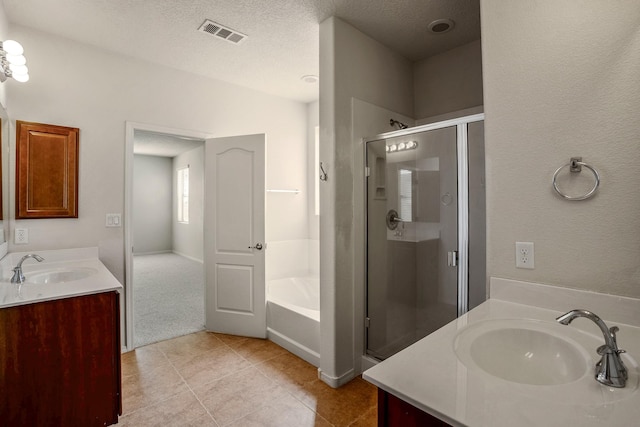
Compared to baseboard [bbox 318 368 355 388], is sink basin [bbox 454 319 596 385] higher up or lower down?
higher up

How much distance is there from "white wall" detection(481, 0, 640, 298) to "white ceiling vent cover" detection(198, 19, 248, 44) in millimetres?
1821

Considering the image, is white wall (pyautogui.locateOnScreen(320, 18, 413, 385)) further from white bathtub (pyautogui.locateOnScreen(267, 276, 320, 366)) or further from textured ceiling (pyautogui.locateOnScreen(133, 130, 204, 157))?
textured ceiling (pyautogui.locateOnScreen(133, 130, 204, 157))

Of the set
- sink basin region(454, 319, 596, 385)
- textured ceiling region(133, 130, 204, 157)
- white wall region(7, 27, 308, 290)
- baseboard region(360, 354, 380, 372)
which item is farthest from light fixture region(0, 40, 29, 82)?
textured ceiling region(133, 130, 204, 157)

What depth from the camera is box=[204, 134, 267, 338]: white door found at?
3.15 meters

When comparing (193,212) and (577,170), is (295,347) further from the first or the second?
(193,212)

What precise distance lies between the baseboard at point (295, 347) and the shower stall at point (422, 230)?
18.3 inches

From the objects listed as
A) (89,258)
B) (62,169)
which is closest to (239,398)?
(89,258)

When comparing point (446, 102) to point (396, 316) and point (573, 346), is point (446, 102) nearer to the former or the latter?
point (396, 316)

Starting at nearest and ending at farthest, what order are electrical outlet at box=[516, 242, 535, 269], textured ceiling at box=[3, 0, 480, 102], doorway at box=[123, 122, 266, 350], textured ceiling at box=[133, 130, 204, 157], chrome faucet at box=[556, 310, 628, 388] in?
chrome faucet at box=[556, 310, 628, 388] < electrical outlet at box=[516, 242, 535, 269] < textured ceiling at box=[3, 0, 480, 102] < doorway at box=[123, 122, 266, 350] < textured ceiling at box=[133, 130, 204, 157]

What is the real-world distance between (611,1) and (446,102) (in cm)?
168

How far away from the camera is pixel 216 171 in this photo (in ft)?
10.8

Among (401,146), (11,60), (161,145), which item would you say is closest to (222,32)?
(11,60)

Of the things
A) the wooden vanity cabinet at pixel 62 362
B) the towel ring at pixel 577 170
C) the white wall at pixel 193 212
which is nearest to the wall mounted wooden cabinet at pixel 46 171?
the wooden vanity cabinet at pixel 62 362

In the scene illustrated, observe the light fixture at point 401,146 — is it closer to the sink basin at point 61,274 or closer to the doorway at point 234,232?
the doorway at point 234,232
